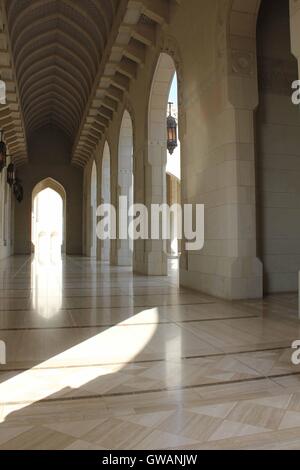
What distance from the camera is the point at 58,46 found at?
45.0 ft

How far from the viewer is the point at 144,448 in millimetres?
1575

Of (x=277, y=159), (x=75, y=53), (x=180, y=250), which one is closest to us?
(x=277, y=159)

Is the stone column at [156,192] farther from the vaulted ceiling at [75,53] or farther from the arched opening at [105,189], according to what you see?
the arched opening at [105,189]

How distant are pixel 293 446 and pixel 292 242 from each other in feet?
16.9

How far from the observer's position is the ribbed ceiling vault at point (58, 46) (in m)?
Result: 10.5

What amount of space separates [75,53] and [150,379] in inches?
537

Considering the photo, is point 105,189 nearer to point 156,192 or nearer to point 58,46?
point 58,46

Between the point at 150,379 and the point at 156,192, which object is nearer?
the point at 150,379

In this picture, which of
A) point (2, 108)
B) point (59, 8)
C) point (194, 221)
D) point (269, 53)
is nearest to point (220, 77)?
point (269, 53)

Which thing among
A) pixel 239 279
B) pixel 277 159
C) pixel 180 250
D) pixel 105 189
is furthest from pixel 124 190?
pixel 239 279

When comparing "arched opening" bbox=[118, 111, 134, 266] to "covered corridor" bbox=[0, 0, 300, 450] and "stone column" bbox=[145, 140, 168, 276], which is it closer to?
"covered corridor" bbox=[0, 0, 300, 450]

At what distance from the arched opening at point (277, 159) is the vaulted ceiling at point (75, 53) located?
2878 mm

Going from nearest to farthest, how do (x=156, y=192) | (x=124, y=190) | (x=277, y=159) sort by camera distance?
(x=277, y=159) → (x=156, y=192) → (x=124, y=190)

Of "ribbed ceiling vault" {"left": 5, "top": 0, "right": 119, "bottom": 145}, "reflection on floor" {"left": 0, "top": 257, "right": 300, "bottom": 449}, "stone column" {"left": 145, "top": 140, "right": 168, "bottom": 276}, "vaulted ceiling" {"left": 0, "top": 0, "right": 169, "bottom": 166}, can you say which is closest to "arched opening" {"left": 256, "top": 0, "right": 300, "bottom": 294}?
"reflection on floor" {"left": 0, "top": 257, "right": 300, "bottom": 449}
